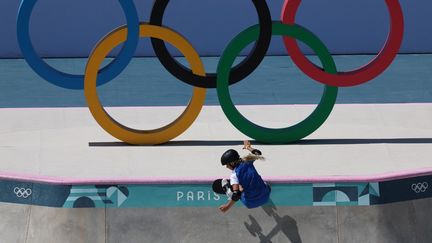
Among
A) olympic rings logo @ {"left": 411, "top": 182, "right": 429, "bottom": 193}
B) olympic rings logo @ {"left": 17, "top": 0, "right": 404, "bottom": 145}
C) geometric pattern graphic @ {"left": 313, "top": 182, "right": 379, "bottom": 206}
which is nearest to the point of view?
geometric pattern graphic @ {"left": 313, "top": 182, "right": 379, "bottom": 206}

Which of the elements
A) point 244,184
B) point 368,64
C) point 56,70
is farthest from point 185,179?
point 368,64

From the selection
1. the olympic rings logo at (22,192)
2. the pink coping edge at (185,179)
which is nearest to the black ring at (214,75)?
the pink coping edge at (185,179)

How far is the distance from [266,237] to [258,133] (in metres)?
3.70

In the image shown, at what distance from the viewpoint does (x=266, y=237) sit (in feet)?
61.4

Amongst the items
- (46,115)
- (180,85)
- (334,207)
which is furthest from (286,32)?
(180,85)

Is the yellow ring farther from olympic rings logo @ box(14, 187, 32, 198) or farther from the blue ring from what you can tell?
olympic rings logo @ box(14, 187, 32, 198)

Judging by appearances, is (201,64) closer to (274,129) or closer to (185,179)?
(274,129)

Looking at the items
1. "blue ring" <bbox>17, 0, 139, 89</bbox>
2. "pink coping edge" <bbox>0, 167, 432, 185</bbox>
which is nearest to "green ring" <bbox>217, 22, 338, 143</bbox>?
"blue ring" <bbox>17, 0, 139, 89</bbox>

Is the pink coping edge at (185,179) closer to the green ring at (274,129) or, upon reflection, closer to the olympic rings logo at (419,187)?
the olympic rings logo at (419,187)

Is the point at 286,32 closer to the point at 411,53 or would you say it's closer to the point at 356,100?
the point at 356,100

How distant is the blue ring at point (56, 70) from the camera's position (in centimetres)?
2156

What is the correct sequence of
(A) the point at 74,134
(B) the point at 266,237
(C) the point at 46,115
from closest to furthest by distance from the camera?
(B) the point at 266,237, (A) the point at 74,134, (C) the point at 46,115

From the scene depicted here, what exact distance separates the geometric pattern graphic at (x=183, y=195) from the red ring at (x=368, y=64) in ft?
12.0

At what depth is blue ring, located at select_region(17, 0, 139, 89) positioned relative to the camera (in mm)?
21562
